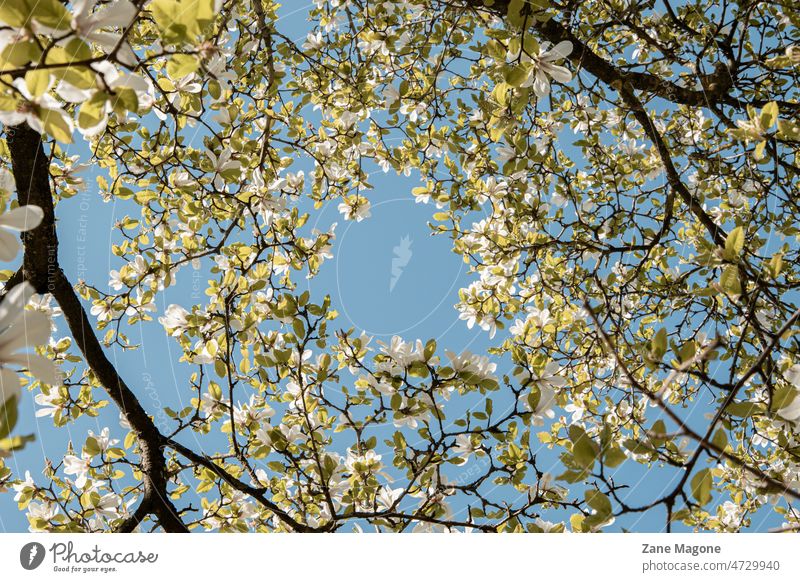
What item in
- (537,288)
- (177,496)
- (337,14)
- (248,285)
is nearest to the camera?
(248,285)

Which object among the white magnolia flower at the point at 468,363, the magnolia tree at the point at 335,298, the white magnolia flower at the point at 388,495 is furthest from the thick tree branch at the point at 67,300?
the white magnolia flower at the point at 468,363

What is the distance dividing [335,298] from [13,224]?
40.1 inches

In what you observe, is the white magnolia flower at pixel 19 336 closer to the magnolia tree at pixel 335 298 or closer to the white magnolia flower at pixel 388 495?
the magnolia tree at pixel 335 298

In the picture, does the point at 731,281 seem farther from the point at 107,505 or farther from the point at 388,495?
the point at 107,505

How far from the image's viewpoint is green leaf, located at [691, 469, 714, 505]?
1.84ft

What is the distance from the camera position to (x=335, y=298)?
145cm

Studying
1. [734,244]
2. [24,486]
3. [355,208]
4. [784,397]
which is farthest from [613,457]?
[355,208]

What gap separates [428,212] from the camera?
1757mm

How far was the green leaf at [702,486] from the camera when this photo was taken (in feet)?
1.84

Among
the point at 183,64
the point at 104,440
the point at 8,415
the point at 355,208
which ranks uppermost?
the point at 355,208

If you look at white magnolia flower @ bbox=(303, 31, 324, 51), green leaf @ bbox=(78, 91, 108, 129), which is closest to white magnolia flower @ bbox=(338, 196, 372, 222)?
white magnolia flower @ bbox=(303, 31, 324, 51)
